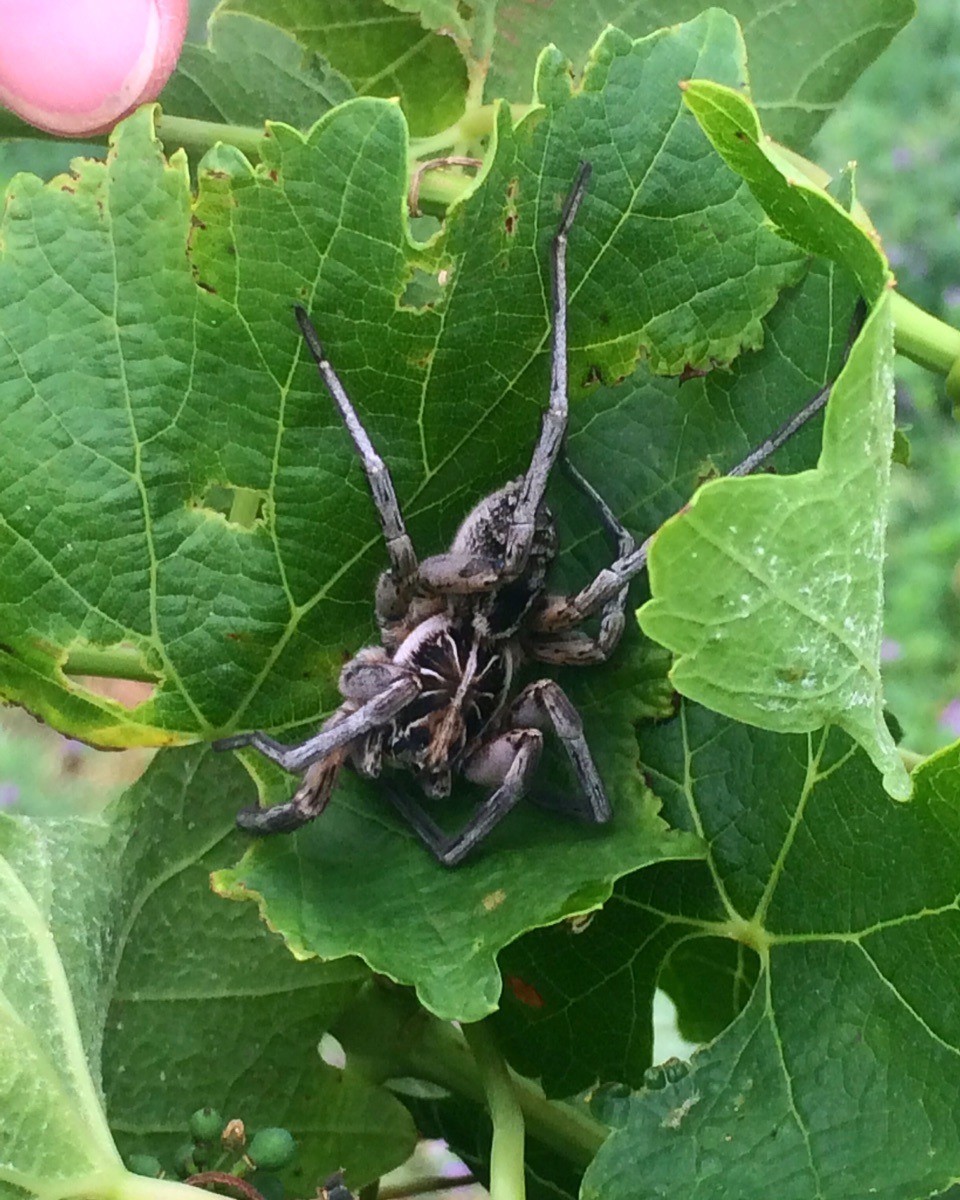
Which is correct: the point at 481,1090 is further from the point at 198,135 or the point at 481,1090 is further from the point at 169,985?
the point at 198,135

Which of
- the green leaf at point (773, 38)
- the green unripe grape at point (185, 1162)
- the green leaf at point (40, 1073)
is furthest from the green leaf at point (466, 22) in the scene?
the green unripe grape at point (185, 1162)

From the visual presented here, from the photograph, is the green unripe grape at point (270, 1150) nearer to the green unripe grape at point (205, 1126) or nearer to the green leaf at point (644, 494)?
the green unripe grape at point (205, 1126)

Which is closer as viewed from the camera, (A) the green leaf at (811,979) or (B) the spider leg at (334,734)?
(A) the green leaf at (811,979)

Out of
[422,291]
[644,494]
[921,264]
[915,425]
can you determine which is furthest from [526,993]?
[921,264]

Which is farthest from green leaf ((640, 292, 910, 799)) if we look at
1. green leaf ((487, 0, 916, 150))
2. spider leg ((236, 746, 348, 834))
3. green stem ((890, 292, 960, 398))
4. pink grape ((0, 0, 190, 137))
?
pink grape ((0, 0, 190, 137))

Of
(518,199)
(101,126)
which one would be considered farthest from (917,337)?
(101,126)
